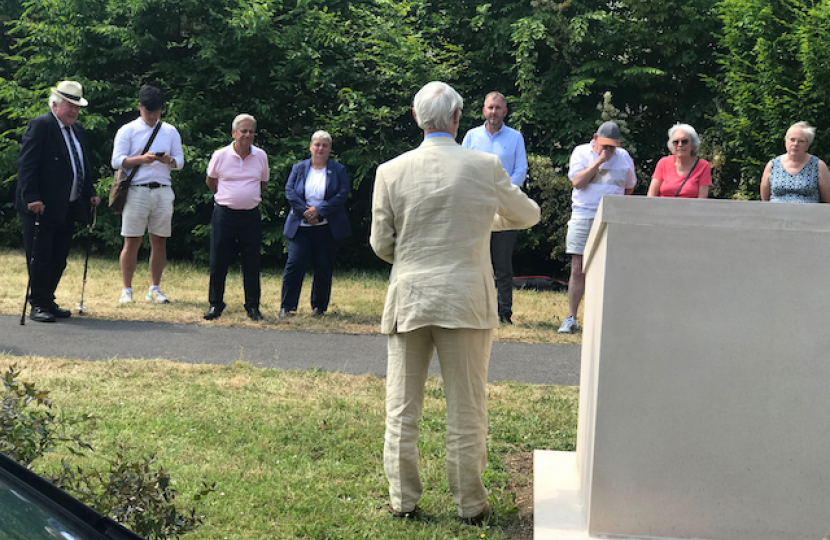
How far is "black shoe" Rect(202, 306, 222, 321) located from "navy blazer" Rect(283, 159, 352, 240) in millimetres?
1114

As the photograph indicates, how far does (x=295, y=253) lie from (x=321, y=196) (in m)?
0.68

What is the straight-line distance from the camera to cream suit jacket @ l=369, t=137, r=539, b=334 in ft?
14.1

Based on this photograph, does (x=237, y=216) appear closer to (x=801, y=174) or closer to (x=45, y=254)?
(x=45, y=254)

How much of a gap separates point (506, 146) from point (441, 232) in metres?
5.30

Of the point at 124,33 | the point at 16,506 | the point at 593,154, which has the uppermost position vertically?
the point at 124,33

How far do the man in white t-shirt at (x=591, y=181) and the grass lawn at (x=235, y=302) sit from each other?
0.93 metres

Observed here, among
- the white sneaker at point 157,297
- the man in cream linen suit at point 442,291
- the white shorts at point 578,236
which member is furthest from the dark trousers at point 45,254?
the man in cream linen suit at point 442,291

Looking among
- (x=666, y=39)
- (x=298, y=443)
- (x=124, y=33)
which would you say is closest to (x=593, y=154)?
(x=298, y=443)

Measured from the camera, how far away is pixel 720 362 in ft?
12.1

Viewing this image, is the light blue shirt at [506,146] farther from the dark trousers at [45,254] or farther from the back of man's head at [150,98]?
the dark trousers at [45,254]

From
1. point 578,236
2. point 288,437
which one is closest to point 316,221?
point 578,236

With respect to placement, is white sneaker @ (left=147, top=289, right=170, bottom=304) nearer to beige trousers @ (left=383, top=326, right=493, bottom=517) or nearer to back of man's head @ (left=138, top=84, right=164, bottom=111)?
back of man's head @ (left=138, top=84, right=164, bottom=111)

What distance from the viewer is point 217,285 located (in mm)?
9492

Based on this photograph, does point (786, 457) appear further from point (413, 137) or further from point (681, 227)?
point (413, 137)
